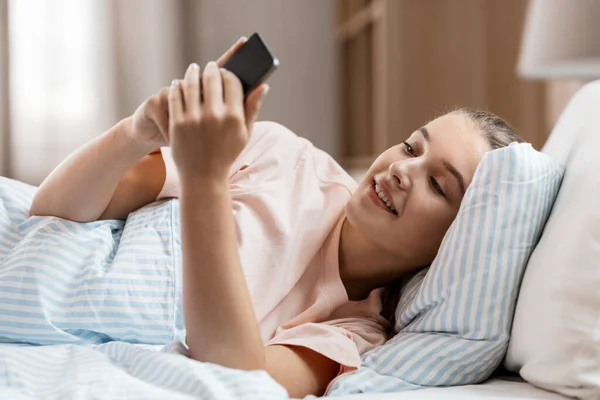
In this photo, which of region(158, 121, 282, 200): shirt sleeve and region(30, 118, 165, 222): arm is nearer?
region(30, 118, 165, 222): arm

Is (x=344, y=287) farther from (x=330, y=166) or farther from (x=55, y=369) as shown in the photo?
(x=55, y=369)

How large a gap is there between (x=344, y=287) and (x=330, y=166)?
0.84 feet

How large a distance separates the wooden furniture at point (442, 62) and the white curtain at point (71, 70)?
946mm

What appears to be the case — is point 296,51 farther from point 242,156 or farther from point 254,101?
point 254,101

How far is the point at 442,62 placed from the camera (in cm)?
274

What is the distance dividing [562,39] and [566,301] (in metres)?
1.21

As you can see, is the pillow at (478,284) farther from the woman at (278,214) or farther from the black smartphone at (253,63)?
the black smartphone at (253,63)

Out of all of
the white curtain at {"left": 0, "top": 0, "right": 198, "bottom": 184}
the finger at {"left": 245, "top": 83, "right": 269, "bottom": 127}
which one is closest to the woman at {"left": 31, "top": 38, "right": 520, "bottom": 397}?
the finger at {"left": 245, "top": 83, "right": 269, "bottom": 127}

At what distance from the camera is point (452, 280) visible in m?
0.88

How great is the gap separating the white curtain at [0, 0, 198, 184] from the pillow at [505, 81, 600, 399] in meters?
2.23

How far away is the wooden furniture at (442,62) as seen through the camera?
2609 mm

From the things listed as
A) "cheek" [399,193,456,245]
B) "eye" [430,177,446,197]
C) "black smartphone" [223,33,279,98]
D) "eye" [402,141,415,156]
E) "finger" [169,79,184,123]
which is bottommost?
"cheek" [399,193,456,245]

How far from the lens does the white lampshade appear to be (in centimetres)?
174

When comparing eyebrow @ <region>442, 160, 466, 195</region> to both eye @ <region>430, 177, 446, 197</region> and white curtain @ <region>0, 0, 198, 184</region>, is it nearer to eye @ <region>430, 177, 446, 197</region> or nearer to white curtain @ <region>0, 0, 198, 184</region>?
eye @ <region>430, 177, 446, 197</region>
